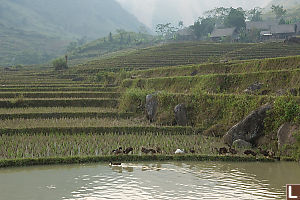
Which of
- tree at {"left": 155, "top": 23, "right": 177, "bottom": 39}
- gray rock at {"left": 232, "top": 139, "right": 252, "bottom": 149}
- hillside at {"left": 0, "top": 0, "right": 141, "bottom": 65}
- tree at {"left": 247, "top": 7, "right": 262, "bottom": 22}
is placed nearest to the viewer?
gray rock at {"left": 232, "top": 139, "right": 252, "bottom": 149}

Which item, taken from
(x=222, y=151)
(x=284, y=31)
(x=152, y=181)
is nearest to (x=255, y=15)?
(x=284, y=31)

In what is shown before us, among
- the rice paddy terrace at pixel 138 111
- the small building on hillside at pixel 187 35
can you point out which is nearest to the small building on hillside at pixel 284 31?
the small building on hillside at pixel 187 35

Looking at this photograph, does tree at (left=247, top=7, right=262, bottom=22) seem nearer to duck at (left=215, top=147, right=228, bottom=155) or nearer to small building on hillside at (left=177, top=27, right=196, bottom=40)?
small building on hillside at (left=177, top=27, right=196, bottom=40)

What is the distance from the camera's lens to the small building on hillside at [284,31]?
54.8 metres

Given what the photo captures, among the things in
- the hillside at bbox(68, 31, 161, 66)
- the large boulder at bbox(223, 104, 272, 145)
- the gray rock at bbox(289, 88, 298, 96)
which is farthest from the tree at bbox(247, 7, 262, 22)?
the large boulder at bbox(223, 104, 272, 145)

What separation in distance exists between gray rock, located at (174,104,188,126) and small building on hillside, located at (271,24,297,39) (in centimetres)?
4231

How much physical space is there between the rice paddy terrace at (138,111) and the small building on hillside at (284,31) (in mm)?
33210

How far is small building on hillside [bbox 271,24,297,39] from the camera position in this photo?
54.8 meters

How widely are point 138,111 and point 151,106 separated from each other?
197cm

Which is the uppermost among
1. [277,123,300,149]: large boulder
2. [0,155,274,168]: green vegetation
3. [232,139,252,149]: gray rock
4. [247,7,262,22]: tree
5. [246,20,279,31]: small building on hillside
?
[247,7,262,22]: tree

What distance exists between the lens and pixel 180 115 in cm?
1856

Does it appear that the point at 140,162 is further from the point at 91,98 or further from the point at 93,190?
the point at 91,98

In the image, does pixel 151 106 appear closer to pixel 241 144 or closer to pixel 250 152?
pixel 241 144

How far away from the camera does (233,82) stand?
65.7 ft
